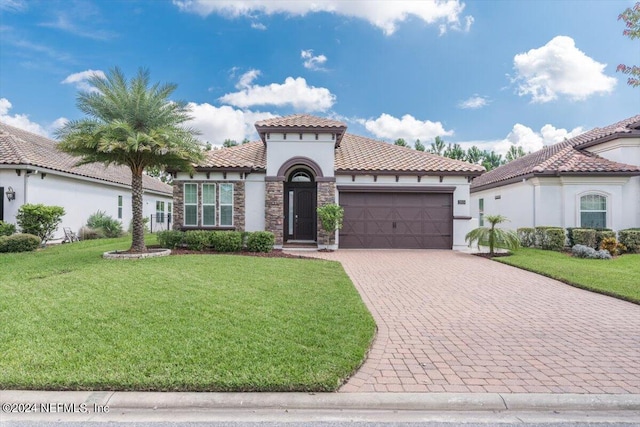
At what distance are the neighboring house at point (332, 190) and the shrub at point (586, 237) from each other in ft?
14.3

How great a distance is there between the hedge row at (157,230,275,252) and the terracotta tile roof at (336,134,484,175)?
15.0ft

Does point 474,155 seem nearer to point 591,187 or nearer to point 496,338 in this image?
point 591,187

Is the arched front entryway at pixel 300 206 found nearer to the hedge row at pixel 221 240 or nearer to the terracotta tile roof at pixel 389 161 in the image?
the terracotta tile roof at pixel 389 161

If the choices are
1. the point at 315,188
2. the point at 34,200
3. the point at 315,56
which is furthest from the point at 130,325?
the point at 315,56

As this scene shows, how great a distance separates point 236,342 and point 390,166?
12001 millimetres

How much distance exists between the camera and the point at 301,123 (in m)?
14.2

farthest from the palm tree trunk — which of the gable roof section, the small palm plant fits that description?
the small palm plant

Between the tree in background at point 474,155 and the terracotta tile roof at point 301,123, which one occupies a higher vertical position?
the tree in background at point 474,155

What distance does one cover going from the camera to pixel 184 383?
332cm

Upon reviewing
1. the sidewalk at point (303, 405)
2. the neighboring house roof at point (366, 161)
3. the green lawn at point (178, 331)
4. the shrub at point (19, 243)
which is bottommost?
the sidewalk at point (303, 405)

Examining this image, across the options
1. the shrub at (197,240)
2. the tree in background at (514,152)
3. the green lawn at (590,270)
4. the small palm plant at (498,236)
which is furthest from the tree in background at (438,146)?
the shrub at (197,240)

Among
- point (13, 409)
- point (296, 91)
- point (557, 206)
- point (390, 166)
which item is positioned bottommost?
point (13, 409)

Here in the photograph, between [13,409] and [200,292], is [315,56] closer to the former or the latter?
[200,292]

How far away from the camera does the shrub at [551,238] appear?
14383mm
